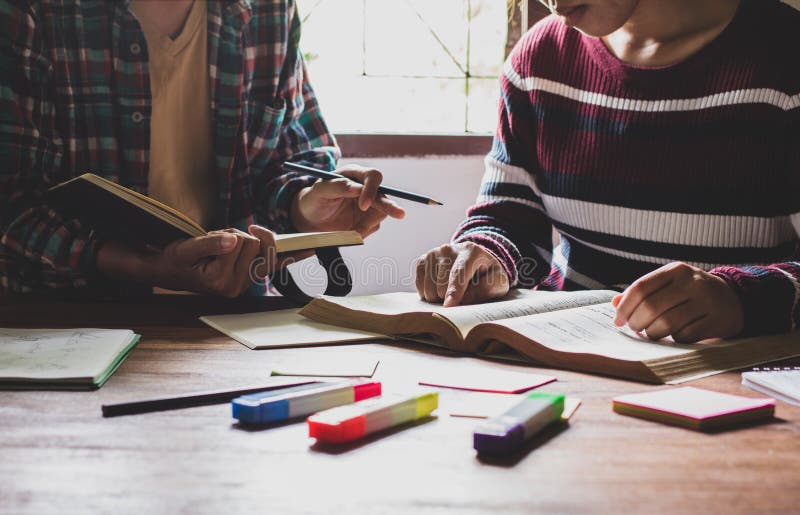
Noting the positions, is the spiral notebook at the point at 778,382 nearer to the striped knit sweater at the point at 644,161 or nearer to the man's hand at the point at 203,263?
the striped knit sweater at the point at 644,161

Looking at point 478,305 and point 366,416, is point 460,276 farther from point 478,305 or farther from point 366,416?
point 366,416

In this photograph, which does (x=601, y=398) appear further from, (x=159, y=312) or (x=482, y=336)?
(x=159, y=312)

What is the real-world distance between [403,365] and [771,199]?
740 mm

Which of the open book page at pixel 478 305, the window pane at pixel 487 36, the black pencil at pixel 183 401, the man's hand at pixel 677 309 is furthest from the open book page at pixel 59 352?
the window pane at pixel 487 36

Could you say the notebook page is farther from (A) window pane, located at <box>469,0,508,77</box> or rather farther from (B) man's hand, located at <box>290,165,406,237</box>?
(A) window pane, located at <box>469,0,508,77</box>

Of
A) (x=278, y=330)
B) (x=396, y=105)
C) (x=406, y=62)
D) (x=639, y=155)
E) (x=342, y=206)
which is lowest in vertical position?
(x=278, y=330)

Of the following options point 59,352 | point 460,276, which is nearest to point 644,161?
point 460,276

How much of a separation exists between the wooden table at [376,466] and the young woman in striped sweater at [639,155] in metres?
0.46

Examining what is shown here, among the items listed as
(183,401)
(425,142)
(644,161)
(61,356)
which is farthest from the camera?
(425,142)

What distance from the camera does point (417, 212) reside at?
222 centimetres

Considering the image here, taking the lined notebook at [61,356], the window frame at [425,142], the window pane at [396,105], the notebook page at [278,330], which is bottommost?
the notebook page at [278,330]

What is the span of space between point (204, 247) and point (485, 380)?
561mm

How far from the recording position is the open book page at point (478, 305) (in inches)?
37.1

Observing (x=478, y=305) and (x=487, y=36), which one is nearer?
(x=478, y=305)
